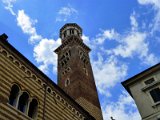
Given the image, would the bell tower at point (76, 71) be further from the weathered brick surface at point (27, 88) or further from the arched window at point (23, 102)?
the arched window at point (23, 102)

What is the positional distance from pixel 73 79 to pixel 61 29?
567 inches

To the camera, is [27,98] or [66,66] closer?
[27,98]

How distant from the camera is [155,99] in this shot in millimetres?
15703

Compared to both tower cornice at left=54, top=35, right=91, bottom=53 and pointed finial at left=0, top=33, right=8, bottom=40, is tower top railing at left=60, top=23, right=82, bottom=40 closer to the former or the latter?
tower cornice at left=54, top=35, right=91, bottom=53

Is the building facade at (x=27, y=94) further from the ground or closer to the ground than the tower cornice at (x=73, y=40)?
closer to the ground

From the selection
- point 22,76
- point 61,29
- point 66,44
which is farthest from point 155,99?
point 61,29

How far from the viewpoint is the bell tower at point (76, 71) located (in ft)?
92.2

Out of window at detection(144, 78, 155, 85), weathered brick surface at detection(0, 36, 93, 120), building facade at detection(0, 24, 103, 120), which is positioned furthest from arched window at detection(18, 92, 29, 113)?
window at detection(144, 78, 155, 85)

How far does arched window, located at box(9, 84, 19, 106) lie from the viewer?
12423 mm

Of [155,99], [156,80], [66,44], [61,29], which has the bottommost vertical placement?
[155,99]

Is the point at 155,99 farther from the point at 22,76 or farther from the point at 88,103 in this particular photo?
the point at 88,103

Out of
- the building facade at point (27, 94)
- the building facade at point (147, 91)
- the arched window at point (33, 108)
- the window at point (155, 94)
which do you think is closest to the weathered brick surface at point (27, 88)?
the building facade at point (27, 94)

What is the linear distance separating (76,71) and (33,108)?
18.5m

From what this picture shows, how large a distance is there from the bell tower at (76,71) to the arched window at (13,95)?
14200 millimetres
